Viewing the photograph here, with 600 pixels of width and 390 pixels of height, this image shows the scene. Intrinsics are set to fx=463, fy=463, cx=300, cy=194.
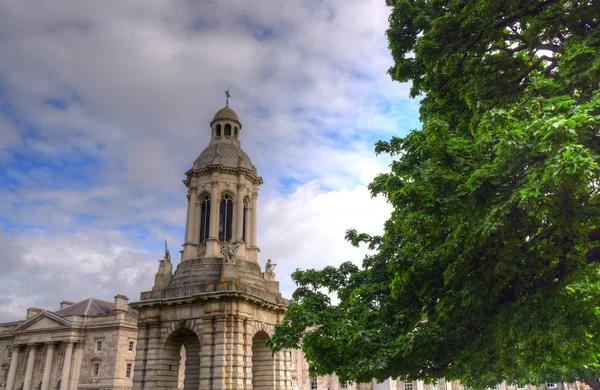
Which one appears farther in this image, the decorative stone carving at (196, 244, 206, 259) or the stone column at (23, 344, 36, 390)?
the stone column at (23, 344, 36, 390)

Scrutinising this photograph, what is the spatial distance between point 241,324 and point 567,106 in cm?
1942

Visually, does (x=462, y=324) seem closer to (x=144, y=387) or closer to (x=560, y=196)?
(x=560, y=196)

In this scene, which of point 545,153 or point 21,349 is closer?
point 545,153

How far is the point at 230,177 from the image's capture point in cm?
2952

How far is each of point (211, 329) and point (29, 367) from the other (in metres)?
44.0

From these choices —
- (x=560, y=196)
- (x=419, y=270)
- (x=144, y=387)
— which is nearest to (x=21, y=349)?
(x=144, y=387)

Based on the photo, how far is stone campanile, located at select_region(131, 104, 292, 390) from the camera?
23.8m

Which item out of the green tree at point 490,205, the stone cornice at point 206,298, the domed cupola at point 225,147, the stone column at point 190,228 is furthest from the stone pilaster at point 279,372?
the green tree at point 490,205

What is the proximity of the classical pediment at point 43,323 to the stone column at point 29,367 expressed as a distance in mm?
2319

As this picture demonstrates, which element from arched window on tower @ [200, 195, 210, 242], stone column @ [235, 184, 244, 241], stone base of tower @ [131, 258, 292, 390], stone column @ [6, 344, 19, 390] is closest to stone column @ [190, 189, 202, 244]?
arched window on tower @ [200, 195, 210, 242]

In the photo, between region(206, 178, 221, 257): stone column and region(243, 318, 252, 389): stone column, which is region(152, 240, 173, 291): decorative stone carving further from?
region(243, 318, 252, 389): stone column

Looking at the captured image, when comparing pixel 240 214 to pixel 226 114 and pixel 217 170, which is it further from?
pixel 226 114

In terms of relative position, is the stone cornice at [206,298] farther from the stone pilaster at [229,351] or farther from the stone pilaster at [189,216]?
the stone pilaster at [189,216]

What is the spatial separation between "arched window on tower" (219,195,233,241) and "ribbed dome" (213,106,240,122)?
601cm
